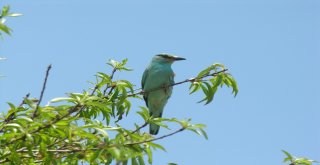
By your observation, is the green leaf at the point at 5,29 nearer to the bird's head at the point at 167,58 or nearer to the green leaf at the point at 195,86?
the green leaf at the point at 195,86

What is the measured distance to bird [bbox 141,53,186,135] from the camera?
8.51m

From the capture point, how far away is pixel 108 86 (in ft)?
18.2

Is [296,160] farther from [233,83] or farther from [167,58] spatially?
[167,58]

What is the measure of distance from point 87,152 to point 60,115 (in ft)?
1.14

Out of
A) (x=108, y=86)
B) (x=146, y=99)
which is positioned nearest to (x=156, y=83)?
(x=146, y=99)

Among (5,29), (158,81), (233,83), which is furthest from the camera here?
(158,81)

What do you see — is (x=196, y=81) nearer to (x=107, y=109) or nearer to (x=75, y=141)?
(x=107, y=109)

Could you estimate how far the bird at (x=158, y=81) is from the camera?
335 inches

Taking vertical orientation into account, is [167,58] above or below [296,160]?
above

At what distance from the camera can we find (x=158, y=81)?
8742mm

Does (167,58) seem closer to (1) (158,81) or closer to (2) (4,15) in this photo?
(1) (158,81)

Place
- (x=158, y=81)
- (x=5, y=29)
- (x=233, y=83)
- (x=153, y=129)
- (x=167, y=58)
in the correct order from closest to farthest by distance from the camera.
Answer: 1. (x=5, y=29)
2. (x=233, y=83)
3. (x=153, y=129)
4. (x=158, y=81)
5. (x=167, y=58)

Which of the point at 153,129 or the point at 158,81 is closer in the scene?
the point at 153,129

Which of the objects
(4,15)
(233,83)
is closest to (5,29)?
(4,15)
